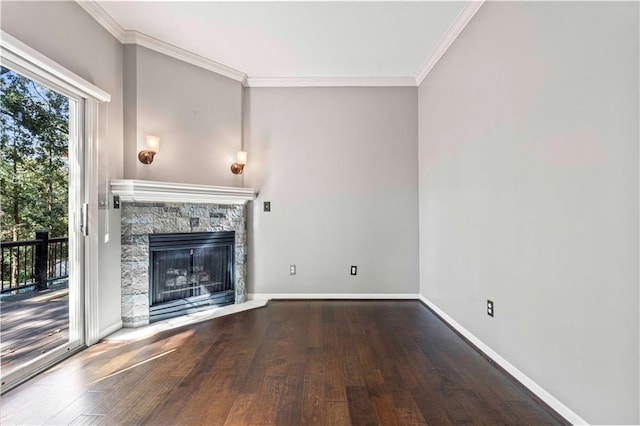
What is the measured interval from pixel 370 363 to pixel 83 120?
289 cm

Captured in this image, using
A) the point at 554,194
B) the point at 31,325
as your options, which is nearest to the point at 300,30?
the point at 554,194

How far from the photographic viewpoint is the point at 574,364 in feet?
4.75

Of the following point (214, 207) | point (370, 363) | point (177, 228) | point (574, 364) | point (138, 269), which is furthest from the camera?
point (214, 207)

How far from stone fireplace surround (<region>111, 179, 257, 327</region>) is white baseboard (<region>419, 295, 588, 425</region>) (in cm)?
266

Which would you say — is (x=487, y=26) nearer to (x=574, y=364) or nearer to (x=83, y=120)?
(x=574, y=364)

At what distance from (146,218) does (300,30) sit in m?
2.26

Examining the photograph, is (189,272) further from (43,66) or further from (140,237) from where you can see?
(43,66)

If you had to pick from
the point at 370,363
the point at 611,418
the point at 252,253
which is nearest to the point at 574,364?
the point at 611,418

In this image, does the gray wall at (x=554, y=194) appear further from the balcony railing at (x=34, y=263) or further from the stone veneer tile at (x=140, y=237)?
the balcony railing at (x=34, y=263)

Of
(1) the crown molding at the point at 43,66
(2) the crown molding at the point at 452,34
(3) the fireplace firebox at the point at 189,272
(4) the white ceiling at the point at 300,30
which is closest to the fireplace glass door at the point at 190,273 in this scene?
(3) the fireplace firebox at the point at 189,272

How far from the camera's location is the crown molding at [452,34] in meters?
2.30

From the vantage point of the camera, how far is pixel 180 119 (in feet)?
9.98

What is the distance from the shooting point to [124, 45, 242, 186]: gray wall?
2770 millimetres

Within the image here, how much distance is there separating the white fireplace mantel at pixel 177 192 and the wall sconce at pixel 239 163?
0.24 metres
